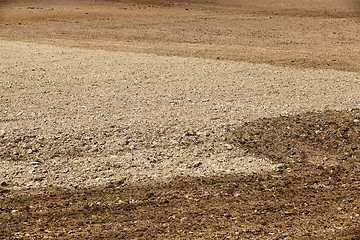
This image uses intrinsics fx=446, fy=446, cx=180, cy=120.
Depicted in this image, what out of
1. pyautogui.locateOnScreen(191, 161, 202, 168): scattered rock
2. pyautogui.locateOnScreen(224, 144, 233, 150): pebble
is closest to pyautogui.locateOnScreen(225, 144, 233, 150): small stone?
pyautogui.locateOnScreen(224, 144, 233, 150): pebble

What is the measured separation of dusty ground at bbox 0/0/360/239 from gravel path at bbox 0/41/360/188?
33 millimetres

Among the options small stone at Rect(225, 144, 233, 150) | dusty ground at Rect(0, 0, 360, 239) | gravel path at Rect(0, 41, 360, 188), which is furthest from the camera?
small stone at Rect(225, 144, 233, 150)

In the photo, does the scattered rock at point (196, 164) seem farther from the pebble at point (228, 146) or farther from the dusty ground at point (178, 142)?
the pebble at point (228, 146)

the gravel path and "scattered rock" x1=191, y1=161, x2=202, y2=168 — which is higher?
the gravel path

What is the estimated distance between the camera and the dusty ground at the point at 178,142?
17.8 feet

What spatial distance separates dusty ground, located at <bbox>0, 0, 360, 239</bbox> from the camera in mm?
5422

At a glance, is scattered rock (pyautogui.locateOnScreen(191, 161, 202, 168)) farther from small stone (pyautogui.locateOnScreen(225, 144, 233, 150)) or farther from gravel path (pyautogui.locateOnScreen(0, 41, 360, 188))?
small stone (pyautogui.locateOnScreen(225, 144, 233, 150))

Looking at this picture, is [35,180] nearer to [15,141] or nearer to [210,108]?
[15,141]

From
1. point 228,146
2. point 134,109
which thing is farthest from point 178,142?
point 134,109

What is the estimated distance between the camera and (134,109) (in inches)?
367

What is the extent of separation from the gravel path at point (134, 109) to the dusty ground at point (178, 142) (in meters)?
0.03

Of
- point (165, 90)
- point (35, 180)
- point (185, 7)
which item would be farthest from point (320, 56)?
point (185, 7)

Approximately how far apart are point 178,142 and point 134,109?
6.38 feet

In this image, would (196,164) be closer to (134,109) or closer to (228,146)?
(228,146)
